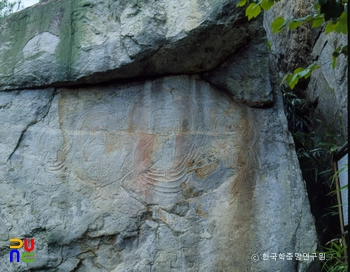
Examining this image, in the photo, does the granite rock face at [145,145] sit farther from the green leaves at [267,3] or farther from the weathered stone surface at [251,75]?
the green leaves at [267,3]

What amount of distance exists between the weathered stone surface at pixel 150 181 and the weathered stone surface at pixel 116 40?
19 centimetres

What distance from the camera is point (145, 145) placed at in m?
4.14

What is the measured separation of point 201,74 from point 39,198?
1658 millimetres

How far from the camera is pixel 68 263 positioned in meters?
3.84

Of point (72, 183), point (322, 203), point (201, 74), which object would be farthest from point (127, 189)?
A: point (322, 203)

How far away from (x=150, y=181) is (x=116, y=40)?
3.79 ft

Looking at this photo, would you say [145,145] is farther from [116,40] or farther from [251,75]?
[251,75]

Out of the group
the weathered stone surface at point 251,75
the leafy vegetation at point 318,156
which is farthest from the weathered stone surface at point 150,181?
the leafy vegetation at point 318,156

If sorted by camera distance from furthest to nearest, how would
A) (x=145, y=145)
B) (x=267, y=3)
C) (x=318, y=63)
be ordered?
(x=318, y=63), (x=145, y=145), (x=267, y=3)

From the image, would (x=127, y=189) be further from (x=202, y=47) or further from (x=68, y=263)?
(x=202, y=47)

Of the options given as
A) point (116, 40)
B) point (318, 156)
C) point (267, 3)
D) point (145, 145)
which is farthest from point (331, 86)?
point (267, 3)

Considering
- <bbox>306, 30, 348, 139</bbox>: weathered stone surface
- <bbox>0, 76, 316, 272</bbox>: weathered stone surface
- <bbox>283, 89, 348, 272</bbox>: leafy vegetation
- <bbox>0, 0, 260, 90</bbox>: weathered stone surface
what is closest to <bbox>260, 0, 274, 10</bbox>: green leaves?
<bbox>0, 0, 260, 90</bbox>: weathered stone surface

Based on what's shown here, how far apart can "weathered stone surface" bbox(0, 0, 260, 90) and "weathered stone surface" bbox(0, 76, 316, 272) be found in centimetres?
19

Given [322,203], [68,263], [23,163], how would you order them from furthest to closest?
[322,203]
[23,163]
[68,263]
